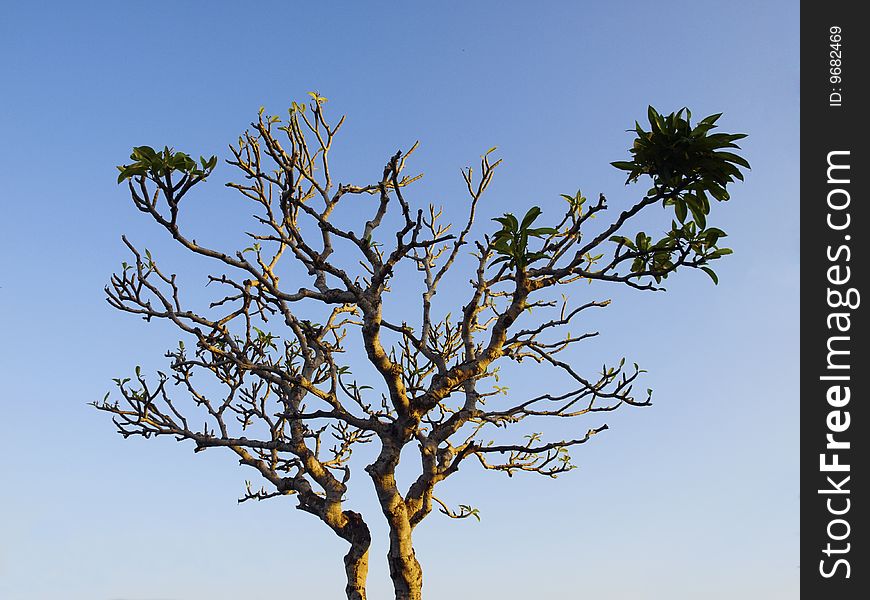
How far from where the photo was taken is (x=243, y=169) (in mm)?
7707

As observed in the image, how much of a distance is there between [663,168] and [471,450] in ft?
12.1

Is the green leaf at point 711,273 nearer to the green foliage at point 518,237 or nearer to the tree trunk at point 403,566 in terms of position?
the green foliage at point 518,237

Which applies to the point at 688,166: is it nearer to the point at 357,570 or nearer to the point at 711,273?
the point at 711,273

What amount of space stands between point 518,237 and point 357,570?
4102 millimetres

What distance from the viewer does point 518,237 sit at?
711cm

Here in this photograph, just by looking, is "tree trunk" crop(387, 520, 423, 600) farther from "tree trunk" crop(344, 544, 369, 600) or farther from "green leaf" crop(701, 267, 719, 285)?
"green leaf" crop(701, 267, 719, 285)

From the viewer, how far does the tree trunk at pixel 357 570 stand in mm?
8516

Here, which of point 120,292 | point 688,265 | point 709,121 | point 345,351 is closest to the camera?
point 709,121

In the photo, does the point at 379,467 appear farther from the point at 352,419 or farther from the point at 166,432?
the point at 166,432

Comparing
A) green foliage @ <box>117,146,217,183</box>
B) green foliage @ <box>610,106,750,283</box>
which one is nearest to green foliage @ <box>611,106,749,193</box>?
green foliage @ <box>610,106,750,283</box>

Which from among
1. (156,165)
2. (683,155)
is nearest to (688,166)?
(683,155)

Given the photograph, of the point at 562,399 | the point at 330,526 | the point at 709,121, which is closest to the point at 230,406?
the point at 330,526

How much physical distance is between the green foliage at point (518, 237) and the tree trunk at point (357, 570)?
366 cm

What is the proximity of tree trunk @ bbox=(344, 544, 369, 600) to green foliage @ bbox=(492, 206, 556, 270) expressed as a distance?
12.0 feet
